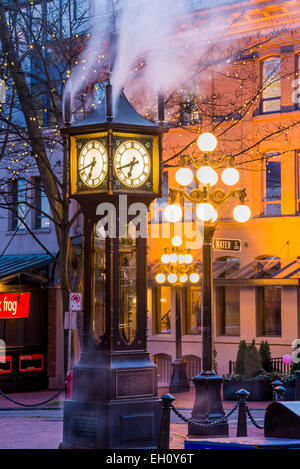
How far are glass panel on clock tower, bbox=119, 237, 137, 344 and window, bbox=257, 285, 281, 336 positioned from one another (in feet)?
49.2

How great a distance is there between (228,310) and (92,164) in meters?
16.8

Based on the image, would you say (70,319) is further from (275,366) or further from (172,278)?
(275,366)

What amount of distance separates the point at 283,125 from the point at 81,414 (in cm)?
1678

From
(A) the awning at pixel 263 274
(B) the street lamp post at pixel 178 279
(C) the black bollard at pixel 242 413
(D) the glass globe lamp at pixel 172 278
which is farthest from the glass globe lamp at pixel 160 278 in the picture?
(C) the black bollard at pixel 242 413

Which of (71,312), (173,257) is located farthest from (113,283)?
(173,257)

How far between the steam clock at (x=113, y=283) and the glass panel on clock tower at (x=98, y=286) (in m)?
0.01

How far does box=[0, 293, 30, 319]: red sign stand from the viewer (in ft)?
89.4

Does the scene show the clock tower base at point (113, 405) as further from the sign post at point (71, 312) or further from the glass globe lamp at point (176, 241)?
the glass globe lamp at point (176, 241)

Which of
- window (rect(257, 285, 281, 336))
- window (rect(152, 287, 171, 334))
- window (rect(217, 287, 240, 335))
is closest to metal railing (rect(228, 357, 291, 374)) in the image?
window (rect(257, 285, 281, 336))

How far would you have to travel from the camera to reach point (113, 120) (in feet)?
34.5

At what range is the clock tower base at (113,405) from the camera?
9977mm
